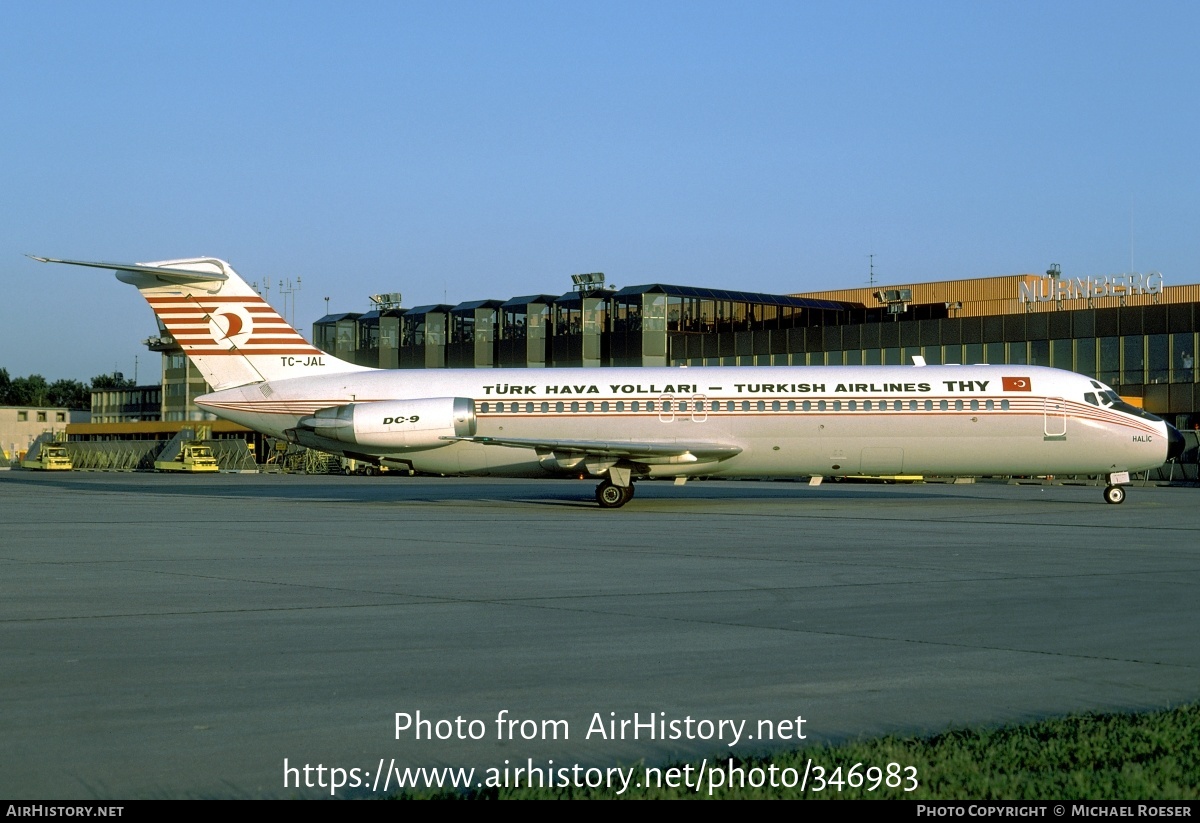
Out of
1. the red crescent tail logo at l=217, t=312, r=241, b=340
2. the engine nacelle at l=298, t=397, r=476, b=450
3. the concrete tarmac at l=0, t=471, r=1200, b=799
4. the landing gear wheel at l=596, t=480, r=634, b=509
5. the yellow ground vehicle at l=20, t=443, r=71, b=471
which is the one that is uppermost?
the red crescent tail logo at l=217, t=312, r=241, b=340

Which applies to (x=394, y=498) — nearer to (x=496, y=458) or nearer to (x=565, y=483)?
(x=496, y=458)

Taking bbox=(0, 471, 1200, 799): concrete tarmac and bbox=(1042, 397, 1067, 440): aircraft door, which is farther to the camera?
bbox=(1042, 397, 1067, 440): aircraft door

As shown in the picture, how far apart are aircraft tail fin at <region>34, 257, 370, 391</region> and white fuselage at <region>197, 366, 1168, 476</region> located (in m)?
2.18

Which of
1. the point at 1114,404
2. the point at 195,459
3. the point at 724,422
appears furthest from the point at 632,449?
the point at 195,459

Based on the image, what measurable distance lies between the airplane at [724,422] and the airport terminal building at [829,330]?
25.4m

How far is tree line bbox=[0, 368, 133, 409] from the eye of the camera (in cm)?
16600

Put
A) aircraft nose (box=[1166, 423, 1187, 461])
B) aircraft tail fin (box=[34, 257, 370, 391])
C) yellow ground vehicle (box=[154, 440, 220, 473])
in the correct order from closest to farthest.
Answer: aircraft nose (box=[1166, 423, 1187, 461]), aircraft tail fin (box=[34, 257, 370, 391]), yellow ground vehicle (box=[154, 440, 220, 473])

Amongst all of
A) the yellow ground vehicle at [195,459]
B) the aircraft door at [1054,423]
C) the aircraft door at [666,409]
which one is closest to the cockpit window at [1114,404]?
the aircraft door at [1054,423]

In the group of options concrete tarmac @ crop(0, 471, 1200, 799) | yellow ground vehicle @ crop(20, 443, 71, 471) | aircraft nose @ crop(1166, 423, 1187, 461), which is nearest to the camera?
concrete tarmac @ crop(0, 471, 1200, 799)

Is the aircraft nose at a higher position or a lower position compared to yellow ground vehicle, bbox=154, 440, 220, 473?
higher

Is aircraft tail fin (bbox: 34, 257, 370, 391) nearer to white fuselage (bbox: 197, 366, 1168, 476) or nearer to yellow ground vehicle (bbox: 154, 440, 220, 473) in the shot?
white fuselage (bbox: 197, 366, 1168, 476)

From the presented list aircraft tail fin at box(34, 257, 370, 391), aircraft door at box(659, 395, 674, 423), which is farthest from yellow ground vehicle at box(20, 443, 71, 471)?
aircraft door at box(659, 395, 674, 423)

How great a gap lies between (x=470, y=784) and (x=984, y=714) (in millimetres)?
2951

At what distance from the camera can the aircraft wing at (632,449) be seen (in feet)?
88.1
